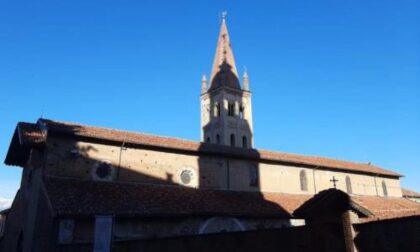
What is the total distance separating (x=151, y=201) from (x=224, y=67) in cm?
3516

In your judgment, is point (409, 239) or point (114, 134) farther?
point (114, 134)

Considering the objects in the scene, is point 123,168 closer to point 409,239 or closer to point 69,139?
point 69,139

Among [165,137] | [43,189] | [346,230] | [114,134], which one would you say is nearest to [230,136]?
[165,137]

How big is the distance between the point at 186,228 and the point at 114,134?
660 cm

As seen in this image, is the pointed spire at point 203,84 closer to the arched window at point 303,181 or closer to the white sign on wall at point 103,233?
the arched window at point 303,181

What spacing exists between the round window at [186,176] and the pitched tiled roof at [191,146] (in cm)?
125

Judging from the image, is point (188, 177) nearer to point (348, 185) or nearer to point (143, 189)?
point (143, 189)

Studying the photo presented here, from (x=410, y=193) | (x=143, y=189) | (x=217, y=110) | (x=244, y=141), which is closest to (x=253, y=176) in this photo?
(x=143, y=189)

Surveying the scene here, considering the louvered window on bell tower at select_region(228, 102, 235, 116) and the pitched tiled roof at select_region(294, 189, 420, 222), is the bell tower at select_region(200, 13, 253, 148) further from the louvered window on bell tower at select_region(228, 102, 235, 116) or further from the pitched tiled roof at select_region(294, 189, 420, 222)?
the pitched tiled roof at select_region(294, 189, 420, 222)

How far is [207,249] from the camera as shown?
41.9 ft

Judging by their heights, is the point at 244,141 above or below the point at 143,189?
above

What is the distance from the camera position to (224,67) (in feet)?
164

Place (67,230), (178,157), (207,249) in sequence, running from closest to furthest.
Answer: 1. (207,249)
2. (67,230)
3. (178,157)

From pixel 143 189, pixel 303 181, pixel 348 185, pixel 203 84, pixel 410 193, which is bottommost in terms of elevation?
pixel 143 189
